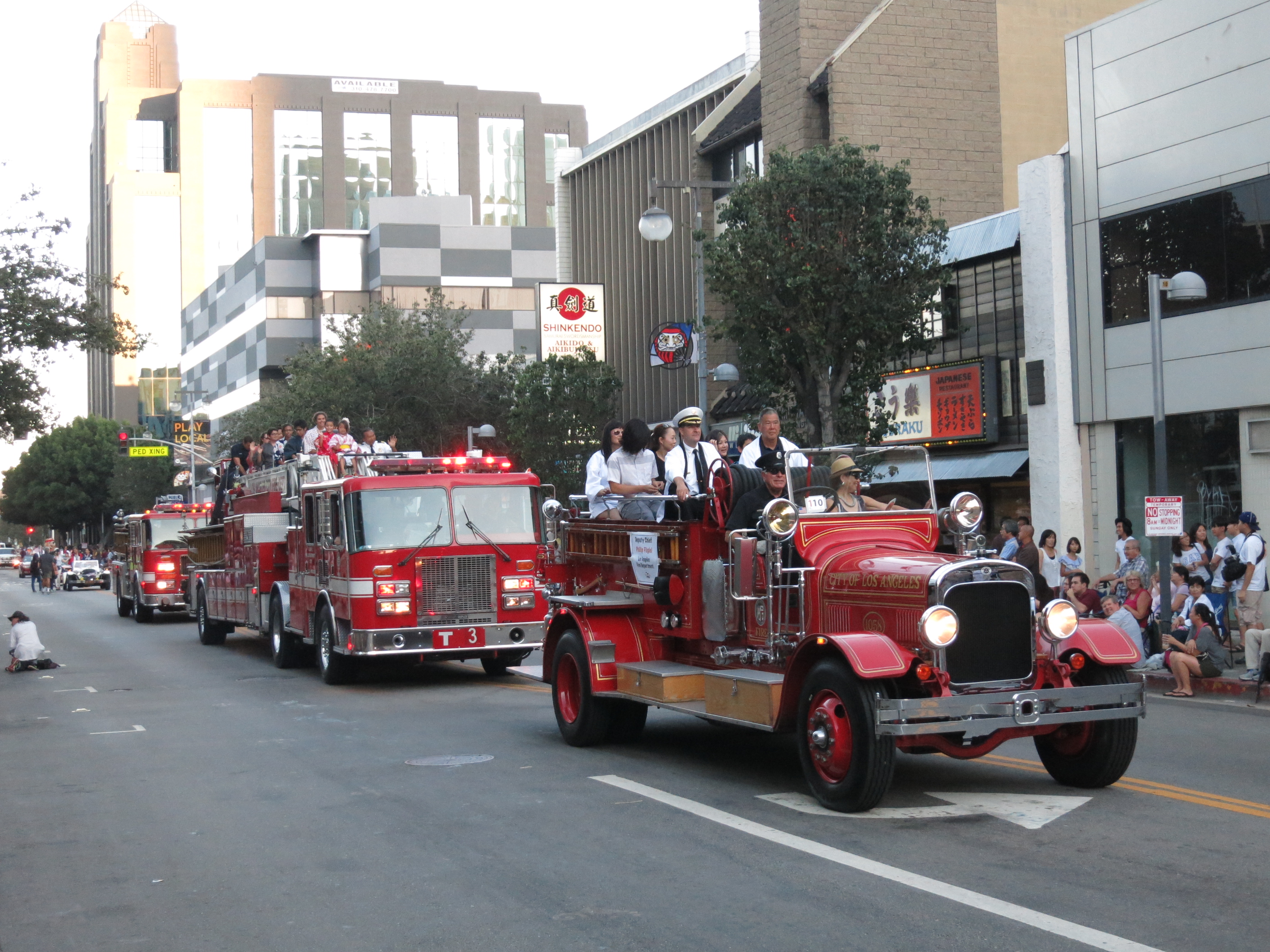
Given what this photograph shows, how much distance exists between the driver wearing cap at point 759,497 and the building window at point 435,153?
115180 millimetres

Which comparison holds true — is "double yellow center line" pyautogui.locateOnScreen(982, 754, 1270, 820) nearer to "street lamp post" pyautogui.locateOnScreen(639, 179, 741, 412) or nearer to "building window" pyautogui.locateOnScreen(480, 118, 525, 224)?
"street lamp post" pyautogui.locateOnScreen(639, 179, 741, 412)

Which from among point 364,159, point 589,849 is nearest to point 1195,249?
point 589,849

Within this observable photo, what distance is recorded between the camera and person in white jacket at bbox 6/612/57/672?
2048 cm

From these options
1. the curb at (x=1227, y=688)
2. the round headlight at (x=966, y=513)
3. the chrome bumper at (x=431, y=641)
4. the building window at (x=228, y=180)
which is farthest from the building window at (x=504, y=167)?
the round headlight at (x=966, y=513)

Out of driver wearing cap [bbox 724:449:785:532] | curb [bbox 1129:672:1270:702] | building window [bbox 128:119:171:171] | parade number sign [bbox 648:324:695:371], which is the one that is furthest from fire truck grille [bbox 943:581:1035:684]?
building window [bbox 128:119:171:171]

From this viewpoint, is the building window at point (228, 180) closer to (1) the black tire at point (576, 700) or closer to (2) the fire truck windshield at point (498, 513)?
(2) the fire truck windshield at point (498, 513)

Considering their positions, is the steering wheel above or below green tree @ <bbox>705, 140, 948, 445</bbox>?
below

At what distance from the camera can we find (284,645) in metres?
19.3

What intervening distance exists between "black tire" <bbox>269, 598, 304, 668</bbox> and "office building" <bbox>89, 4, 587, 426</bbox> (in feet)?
330

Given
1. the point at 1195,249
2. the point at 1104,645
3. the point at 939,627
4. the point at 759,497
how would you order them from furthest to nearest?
the point at 1195,249 → the point at 759,497 → the point at 1104,645 → the point at 939,627

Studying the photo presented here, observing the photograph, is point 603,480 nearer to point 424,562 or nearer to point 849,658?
point 849,658

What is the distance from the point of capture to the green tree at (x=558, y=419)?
1331 inches

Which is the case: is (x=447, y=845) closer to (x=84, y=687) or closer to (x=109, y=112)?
(x=84, y=687)

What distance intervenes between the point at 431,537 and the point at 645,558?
5.76 m
